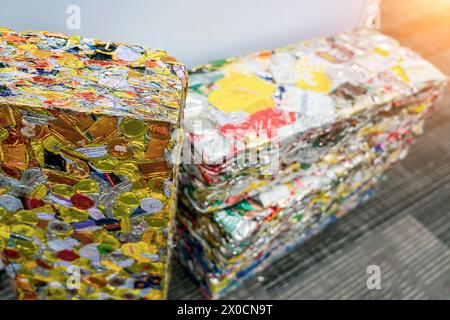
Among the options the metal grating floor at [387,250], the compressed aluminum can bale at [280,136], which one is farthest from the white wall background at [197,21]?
the metal grating floor at [387,250]

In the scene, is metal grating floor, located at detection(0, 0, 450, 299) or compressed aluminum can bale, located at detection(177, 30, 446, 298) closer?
compressed aluminum can bale, located at detection(177, 30, 446, 298)

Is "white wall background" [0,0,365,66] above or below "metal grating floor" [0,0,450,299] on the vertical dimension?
above

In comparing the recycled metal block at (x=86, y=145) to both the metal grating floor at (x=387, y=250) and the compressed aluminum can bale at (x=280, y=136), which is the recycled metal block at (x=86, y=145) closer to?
the compressed aluminum can bale at (x=280, y=136)

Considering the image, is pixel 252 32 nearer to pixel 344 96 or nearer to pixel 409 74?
pixel 344 96

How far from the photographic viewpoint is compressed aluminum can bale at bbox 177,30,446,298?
1188 mm

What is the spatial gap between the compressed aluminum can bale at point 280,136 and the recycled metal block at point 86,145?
0.69ft

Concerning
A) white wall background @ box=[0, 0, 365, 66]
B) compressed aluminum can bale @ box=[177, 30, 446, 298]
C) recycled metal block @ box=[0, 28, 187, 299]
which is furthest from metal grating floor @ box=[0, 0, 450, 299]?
white wall background @ box=[0, 0, 365, 66]

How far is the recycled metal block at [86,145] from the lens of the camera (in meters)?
0.81

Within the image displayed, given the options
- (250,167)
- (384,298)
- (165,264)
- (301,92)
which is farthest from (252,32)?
(384,298)

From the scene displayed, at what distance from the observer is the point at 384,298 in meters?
1.67

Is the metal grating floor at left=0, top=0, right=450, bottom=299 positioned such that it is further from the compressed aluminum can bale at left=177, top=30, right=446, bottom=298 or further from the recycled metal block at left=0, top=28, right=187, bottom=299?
the recycled metal block at left=0, top=28, right=187, bottom=299

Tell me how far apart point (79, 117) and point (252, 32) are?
33.1 inches

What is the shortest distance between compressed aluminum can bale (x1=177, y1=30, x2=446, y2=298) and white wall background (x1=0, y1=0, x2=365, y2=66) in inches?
3.2
